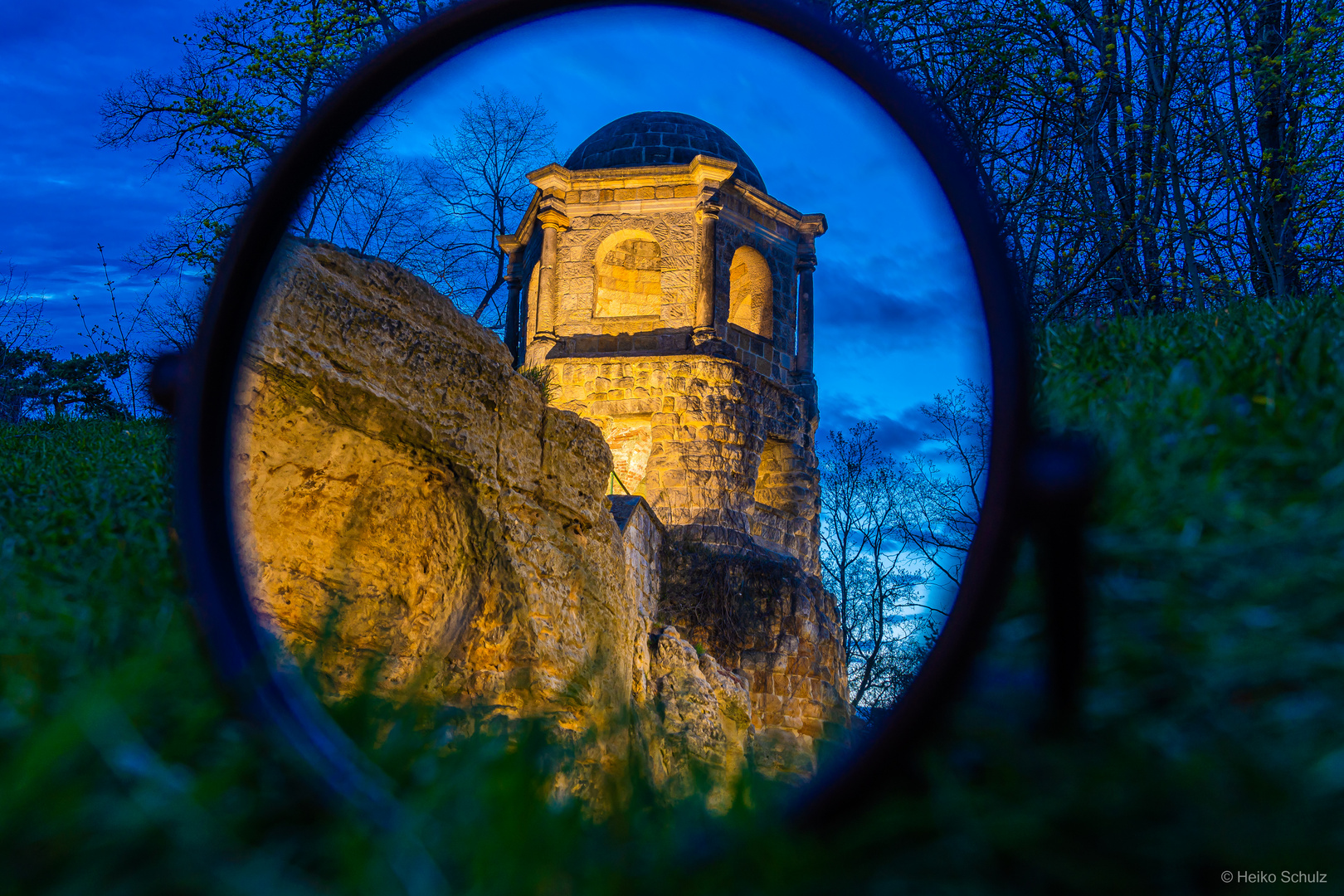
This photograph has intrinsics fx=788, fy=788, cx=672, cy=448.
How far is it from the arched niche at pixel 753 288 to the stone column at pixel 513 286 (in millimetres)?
3745

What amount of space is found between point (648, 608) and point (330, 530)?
18.8ft

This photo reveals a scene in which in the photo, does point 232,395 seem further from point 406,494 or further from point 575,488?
point 575,488

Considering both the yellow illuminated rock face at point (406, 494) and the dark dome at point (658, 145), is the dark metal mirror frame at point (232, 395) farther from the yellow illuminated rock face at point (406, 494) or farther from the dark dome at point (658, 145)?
the dark dome at point (658, 145)

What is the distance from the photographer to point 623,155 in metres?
12.5

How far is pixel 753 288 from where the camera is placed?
1291 centimetres

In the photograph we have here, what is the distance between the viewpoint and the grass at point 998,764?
75 centimetres

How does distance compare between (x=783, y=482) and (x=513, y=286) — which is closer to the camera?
(x=783, y=482)

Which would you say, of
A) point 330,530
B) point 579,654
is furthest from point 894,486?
point 330,530

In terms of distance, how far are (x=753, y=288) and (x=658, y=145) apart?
270cm

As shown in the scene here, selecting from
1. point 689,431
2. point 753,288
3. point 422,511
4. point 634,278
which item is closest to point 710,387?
point 689,431

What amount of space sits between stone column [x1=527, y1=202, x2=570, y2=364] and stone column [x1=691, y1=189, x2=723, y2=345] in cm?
209

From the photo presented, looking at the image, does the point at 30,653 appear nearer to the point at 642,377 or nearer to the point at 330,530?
the point at 330,530

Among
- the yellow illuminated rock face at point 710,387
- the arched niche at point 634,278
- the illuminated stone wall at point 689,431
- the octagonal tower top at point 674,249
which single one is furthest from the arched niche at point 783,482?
the arched niche at point 634,278

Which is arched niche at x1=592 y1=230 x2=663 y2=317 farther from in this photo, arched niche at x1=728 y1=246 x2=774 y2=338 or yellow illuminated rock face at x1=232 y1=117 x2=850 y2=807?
yellow illuminated rock face at x1=232 y1=117 x2=850 y2=807
